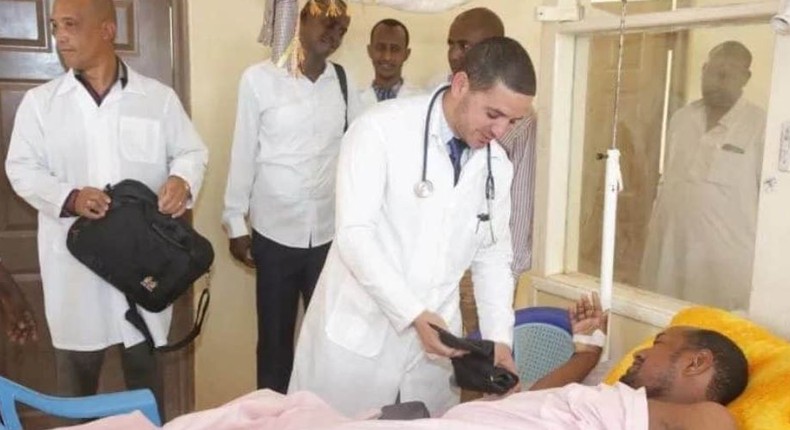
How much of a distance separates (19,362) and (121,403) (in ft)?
4.87

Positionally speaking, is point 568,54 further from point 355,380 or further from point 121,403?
point 121,403

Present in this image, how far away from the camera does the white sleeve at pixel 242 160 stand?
2.75 m

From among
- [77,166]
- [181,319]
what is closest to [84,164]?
[77,166]

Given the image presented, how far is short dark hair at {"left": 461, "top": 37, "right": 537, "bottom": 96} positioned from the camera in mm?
1619

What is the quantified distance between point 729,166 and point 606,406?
108 centimetres

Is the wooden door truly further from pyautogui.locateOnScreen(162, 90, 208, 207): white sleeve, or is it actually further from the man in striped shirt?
the man in striped shirt

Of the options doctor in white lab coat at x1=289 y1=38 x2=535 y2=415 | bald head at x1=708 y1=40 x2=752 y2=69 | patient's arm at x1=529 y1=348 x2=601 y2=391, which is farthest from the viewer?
bald head at x1=708 y1=40 x2=752 y2=69

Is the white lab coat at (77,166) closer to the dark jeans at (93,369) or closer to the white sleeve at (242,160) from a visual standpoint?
the dark jeans at (93,369)

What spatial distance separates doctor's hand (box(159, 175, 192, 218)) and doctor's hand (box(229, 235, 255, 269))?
20.0 inches

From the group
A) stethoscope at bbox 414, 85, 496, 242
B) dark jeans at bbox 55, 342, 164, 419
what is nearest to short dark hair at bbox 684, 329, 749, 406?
stethoscope at bbox 414, 85, 496, 242

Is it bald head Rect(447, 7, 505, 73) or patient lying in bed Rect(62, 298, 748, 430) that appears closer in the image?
patient lying in bed Rect(62, 298, 748, 430)

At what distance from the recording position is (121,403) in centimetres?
165

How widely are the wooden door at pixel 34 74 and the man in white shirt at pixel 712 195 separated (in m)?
1.79

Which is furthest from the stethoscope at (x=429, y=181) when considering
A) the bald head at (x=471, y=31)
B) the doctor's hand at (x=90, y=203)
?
the doctor's hand at (x=90, y=203)
